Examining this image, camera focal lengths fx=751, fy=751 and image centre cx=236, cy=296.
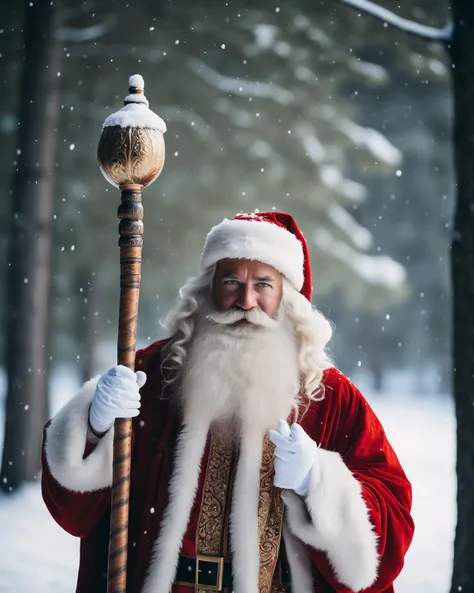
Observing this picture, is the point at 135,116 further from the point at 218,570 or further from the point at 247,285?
the point at 218,570

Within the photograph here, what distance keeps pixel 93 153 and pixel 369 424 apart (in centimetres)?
679

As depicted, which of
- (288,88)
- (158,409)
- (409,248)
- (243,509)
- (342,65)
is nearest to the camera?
(243,509)

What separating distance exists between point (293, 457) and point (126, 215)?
Answer: 3.15ft

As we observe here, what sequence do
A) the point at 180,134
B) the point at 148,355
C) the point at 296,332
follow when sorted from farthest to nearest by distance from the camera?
1. the point at 180,134
2. the point at 148,355
3. the point at 296,332

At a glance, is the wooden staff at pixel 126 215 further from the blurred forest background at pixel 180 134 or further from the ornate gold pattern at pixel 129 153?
the blurred forest background at pixel 180 134

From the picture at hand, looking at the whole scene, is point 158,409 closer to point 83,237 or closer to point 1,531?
point 1,531

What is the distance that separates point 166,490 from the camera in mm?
2689

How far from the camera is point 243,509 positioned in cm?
259

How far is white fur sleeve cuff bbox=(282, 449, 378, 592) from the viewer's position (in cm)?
247

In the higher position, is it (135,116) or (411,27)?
(411,27)

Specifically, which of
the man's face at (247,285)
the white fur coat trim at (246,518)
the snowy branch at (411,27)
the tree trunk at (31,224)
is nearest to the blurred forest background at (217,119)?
the tree trunk at (31,224)

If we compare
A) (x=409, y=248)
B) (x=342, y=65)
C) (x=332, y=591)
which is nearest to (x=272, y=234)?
(x=332, y=591)

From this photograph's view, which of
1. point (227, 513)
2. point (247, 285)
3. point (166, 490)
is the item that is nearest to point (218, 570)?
point (227, 513)

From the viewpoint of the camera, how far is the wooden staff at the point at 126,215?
2.38 m
